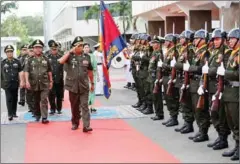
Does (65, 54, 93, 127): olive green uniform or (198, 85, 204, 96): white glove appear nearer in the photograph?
(198, 85, 204, 96): white glove

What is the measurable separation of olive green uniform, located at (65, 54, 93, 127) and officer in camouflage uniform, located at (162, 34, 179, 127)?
1541 millimetres

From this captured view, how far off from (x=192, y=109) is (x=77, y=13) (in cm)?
4813

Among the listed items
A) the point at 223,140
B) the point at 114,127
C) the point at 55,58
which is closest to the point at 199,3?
the point at 55,58

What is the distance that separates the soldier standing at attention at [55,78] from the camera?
11406 millimetres

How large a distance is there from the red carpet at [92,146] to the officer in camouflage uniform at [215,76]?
97 cm

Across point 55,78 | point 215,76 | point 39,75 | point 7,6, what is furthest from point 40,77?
point 7,6

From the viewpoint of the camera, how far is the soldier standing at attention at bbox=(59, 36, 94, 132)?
906 centimetres

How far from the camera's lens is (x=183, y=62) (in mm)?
8398

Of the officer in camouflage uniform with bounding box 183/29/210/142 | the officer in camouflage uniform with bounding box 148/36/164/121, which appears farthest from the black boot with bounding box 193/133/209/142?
the officer in camouflage uniform with bounding box 148/36/164/121

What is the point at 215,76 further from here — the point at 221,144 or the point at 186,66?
the point at 221,144

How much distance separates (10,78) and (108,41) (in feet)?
7.86

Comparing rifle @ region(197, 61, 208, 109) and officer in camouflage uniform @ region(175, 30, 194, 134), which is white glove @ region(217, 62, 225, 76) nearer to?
rifle @ region(197, 61, 208, 109)

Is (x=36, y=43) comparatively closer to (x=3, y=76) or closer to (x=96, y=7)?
(x=3, y=76)

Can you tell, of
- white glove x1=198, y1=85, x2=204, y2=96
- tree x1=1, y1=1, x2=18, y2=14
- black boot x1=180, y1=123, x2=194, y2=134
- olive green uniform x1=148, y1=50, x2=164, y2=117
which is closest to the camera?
white glove x1=198, y1=85, x2=204, y2=96
